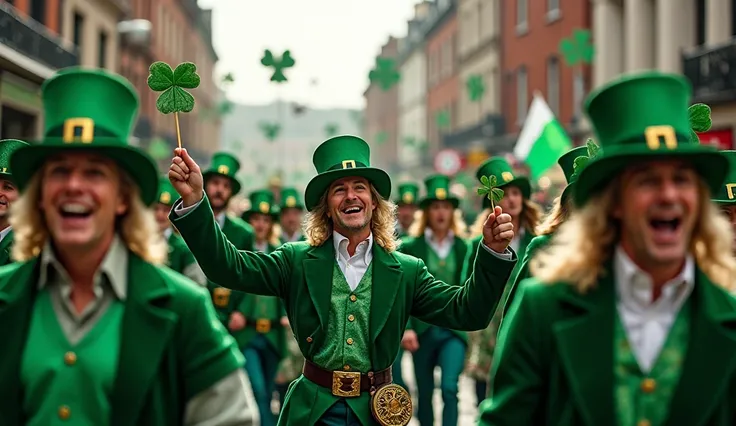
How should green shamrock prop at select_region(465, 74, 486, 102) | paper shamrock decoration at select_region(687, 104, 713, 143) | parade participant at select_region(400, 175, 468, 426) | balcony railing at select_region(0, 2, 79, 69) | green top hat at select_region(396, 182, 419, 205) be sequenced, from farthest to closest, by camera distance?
1. green shamrock prop at select_region(465, 74, 486, 102)
2. balcony railing at select_region(0, 2, 79, 69)
3. green top hat at select_region(396, 182, 419, 205)
4. parade participant at select_region(400, 175, 468, 426)
5. paper shamrock decoration at select_region(687, 104, 713, 143)

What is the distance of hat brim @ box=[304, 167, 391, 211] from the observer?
18.4 feet

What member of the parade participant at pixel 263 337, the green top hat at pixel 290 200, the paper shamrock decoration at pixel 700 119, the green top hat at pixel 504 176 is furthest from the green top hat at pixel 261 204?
the paper shamrock decoration at pixel 700 119

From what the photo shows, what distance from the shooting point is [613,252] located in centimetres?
331

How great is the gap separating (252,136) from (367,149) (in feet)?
520

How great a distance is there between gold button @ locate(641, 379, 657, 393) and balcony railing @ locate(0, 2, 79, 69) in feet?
59.2

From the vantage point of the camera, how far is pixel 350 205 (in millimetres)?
5578

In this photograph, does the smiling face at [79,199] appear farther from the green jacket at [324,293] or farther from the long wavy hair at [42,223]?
the green jacket at [324,293]

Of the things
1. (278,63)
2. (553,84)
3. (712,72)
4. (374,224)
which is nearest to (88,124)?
(374,224)

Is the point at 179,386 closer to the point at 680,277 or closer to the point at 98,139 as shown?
the point at 98,139

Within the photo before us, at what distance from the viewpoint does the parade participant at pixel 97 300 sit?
3.14 meters

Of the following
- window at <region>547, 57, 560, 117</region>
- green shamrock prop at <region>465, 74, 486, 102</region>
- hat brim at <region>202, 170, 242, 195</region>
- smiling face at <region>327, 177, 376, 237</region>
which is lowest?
smiling face at <region>327, 177, 376, 237</region>

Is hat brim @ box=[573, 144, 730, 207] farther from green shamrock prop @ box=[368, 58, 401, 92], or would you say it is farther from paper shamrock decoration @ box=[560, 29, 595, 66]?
green shamrock prop @ box=[368, 58, 401, 92]

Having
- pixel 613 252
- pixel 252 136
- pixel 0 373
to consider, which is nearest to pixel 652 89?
pixel 613 252

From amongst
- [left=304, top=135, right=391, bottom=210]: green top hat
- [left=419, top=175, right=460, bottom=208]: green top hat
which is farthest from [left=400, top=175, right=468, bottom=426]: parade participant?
[left=304, top=135, right=391, bottom=210]: green top hat
